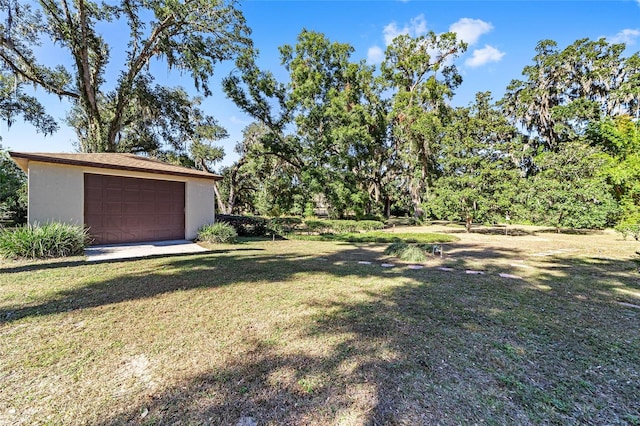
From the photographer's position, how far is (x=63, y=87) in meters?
15.9

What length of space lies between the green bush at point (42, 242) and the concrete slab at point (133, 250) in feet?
1.46

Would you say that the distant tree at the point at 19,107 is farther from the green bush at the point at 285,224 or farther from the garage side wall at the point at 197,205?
the green bush at the point at 285,224

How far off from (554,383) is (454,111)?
25.6 metres

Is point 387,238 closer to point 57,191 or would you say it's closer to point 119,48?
point 57,191

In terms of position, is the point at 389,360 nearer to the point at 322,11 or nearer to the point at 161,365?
the point at 161,365

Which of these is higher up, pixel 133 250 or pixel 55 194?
pixel 55 194

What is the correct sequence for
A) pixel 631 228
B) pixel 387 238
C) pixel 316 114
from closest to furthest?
pixel 631 228 → pixel 387 238 → pixel 316 114

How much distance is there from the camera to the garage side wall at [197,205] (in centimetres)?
1078

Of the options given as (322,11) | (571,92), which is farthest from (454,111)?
(322,11)

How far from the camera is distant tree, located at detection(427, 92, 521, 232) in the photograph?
14641mm

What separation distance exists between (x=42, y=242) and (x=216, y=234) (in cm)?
478

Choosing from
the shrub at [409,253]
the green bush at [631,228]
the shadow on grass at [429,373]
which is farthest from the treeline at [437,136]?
the shadow on grass at [429,373]

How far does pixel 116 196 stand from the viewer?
9383 millimetres

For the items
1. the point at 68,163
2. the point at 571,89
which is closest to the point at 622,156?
the point at 571,89
